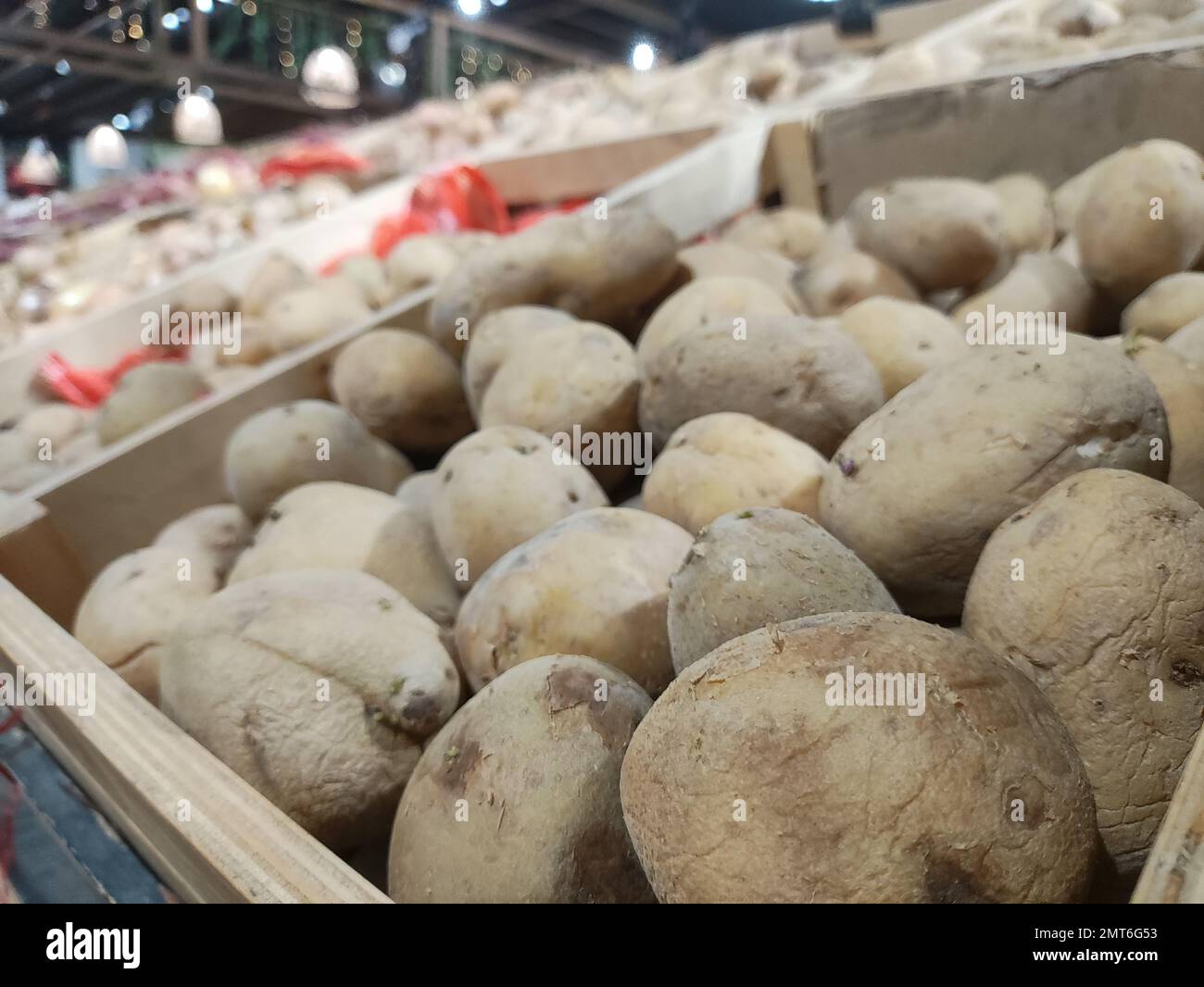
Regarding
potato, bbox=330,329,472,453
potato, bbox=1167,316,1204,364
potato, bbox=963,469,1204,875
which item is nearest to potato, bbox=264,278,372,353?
potato, bbox=330,329,472,453

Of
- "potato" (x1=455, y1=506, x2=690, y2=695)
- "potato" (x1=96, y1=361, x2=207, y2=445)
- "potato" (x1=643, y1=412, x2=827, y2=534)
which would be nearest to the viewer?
"potato" (x1=455, y1=506, x2=690, y2=695)

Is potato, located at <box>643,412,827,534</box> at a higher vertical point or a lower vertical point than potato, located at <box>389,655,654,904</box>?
higher

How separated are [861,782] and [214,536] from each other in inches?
57.8

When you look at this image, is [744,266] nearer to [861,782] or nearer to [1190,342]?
[1190,342]

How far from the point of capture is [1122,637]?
2.61 feet

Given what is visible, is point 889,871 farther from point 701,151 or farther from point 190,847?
point 701,151

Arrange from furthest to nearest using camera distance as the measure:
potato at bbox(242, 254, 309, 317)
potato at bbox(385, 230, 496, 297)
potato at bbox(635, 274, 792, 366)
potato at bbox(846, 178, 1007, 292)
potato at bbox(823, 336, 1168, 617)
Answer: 1. potato at bbox(242, 254, 309, 317)
2. potato at bbox(385, 230, 496, 297)
3. potato at bbox(846, 178, 1007, 292)
4. potato at bbox(635, 274, 792, 366)
5. potato at bbox(823, 336, 1168, 617)

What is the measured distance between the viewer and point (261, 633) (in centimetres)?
109

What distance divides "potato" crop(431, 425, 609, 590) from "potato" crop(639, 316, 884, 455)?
244 millimetres

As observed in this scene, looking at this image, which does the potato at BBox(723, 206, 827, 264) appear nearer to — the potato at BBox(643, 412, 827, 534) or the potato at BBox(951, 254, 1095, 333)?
the potato at BBox(951, 254, 1095, 333)

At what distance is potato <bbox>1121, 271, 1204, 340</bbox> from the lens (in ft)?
4.43
